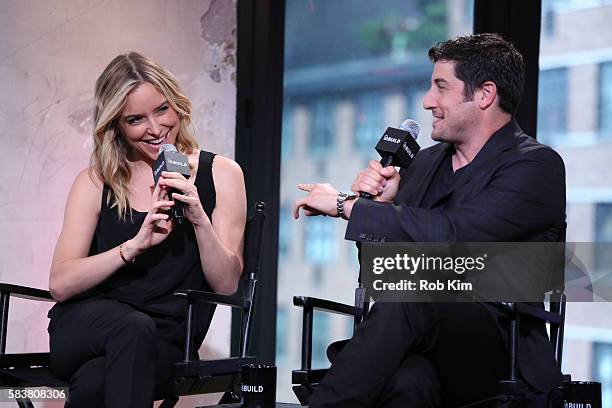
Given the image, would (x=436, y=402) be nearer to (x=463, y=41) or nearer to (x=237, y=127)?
(x=463, y=41)

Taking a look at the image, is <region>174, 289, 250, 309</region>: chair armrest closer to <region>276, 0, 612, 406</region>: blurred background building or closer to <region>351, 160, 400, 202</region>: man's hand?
<region>351, 160, 400, 202</region>: man's hand

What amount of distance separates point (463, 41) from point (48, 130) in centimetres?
182

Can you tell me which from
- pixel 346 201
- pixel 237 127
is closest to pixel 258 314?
pixel 237 127

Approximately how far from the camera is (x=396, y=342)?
1.94 metres

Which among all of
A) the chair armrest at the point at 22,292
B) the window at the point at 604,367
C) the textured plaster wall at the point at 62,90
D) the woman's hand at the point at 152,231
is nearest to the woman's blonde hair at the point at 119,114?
the woman's hand at the point at 152,231

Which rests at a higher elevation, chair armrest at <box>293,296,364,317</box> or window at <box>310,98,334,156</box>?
window at <box>310,98,334,156</box>

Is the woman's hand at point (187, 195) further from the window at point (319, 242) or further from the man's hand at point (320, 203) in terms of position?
the window at point (319, 242)

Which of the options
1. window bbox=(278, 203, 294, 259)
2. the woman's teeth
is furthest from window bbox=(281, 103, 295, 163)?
the woman's teeth

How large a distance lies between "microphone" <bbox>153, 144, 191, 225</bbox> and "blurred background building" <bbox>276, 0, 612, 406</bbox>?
1.21m

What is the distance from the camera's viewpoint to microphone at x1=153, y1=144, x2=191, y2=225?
2379 mm

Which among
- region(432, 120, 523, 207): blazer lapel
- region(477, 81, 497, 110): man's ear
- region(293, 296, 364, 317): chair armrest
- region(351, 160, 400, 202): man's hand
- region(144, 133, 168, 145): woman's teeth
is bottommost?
region(293, 296, 364, 317): chair armrest

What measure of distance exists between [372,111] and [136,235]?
1.30 meters

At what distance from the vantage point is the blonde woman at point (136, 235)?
7.82 ft

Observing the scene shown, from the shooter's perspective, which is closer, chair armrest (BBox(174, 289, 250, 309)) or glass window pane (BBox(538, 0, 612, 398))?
chair armrest (BBox(174, 289, 250, 309))
